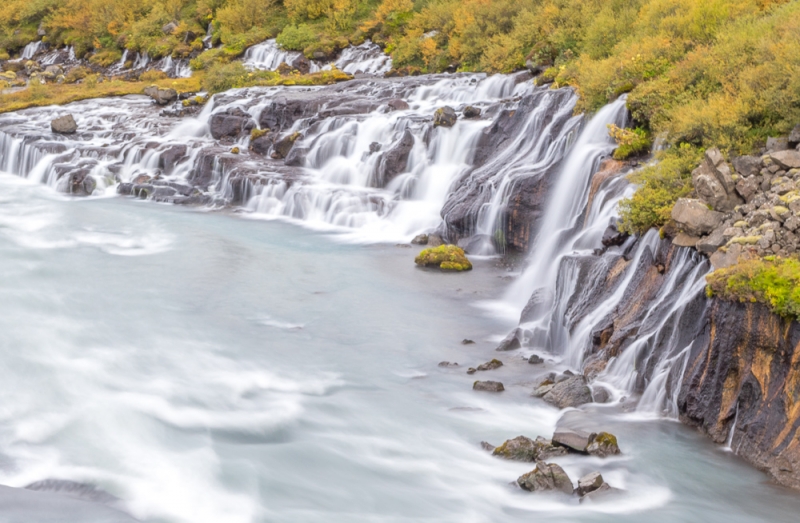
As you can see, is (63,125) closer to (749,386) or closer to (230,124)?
(230,124)

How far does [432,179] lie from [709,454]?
45.9 ft

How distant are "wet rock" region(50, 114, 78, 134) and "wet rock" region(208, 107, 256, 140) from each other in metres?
5.74

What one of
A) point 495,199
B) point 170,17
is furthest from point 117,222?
point 170,17

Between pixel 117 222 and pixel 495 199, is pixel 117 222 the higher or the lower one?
the lower one

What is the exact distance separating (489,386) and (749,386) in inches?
136

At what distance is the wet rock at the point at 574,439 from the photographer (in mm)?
9086

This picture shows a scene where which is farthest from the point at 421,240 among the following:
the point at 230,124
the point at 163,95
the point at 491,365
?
the point at 163,95

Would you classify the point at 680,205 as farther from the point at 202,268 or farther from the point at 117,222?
the point at 117,222

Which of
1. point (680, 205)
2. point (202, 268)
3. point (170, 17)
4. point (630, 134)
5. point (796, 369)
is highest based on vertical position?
point (170, 17)

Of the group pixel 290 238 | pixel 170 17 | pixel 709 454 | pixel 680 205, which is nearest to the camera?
pixel 709 454

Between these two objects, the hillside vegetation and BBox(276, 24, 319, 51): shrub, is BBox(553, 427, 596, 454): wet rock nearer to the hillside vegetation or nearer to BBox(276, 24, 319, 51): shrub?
the hillside vegetation

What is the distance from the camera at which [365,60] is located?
37.2 meters

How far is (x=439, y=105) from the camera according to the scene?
2622 cm

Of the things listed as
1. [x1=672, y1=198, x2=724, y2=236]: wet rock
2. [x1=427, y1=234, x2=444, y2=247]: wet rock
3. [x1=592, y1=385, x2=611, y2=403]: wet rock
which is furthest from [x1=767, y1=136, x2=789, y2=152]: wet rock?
[x1=427, y1=234, x2=444, y2=247]: wet rock
